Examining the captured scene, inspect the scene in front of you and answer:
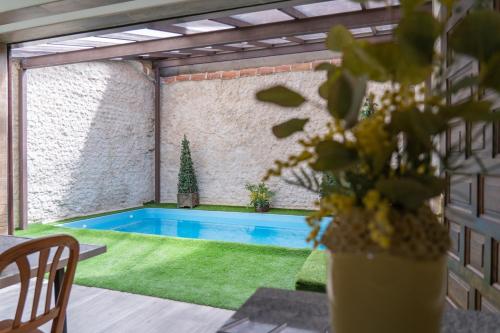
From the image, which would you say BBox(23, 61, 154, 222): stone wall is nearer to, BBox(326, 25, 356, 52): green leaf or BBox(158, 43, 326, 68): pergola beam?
BBox(158, 43, 326, 68): pergola beam

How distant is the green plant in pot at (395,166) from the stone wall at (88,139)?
728 centimetres

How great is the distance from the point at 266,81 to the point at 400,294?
8.34 m

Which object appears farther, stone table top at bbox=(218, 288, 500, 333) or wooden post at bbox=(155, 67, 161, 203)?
wooden post at bbox=(155, 67, 161, 203)

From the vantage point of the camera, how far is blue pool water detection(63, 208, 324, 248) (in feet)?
22.9

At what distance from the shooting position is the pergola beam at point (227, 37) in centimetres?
488

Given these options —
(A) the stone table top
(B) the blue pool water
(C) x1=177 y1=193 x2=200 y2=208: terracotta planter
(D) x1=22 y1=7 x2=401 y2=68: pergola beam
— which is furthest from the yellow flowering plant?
(C) x1=177 y1=193 x2=200 y2=208: terracotta planter

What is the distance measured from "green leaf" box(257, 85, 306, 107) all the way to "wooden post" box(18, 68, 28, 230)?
6.67 m

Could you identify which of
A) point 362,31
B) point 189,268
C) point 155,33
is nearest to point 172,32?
point 155,33

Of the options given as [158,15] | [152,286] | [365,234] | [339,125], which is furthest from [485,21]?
[152,286]

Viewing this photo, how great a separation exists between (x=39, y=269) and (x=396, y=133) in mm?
1519

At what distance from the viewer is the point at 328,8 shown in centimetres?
471

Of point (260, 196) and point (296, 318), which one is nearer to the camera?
point (296, 318)

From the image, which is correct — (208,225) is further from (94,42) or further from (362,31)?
(362,31)

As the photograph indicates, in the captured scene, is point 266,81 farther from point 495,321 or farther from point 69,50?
point 495,321
